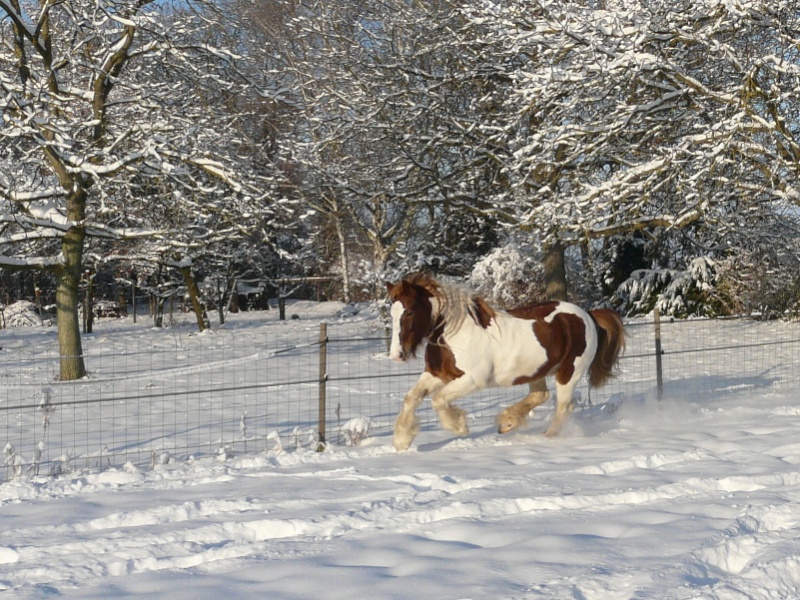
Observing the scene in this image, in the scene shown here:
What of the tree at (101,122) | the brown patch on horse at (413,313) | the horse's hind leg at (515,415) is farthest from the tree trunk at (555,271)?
the brown patch on horse at (413,313)

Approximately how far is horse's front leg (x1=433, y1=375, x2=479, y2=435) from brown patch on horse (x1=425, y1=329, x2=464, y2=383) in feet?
0.23

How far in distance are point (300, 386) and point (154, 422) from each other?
3.26 meters

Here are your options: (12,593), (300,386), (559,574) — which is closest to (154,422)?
(300,386)

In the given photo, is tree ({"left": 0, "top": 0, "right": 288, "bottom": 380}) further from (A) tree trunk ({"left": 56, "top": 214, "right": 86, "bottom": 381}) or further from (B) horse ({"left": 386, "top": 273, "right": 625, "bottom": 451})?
(B) horse ({"left": 386, "top": 273, "right": 625, "bottom": 451})

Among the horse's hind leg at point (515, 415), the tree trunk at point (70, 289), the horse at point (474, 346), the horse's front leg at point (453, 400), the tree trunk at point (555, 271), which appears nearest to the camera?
the horse at point (474, 346)

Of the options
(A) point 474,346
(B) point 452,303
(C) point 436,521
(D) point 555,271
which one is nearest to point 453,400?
(A) point 474,346

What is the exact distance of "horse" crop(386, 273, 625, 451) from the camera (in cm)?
719

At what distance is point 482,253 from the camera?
2202 cm

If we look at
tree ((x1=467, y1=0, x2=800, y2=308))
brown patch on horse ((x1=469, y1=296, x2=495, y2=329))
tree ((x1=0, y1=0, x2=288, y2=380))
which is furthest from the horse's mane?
tree ((x1=0, y1=0, x2=288, y2=380))

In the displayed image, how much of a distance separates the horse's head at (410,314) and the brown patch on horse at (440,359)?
16 centimetres

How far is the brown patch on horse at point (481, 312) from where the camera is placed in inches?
297

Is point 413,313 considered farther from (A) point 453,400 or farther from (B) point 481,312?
(A) point 453,400

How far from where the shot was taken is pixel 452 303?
7.45m

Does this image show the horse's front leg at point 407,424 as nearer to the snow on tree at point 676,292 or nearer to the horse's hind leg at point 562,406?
the horse's hind leg at point 562,406
